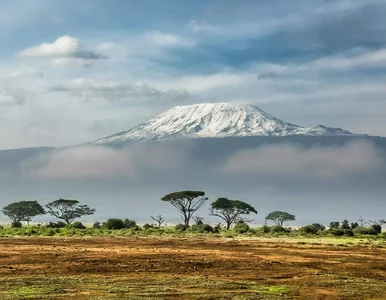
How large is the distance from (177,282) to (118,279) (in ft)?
8.10

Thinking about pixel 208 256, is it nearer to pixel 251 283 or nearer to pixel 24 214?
pixel 251 283

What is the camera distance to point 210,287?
22094mm

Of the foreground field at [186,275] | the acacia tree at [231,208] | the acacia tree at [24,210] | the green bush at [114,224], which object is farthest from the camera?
the acacia tree at [24,210]

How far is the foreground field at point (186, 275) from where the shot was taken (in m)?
21.0

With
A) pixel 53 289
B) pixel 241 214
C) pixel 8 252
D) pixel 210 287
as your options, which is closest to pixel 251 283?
pixel 210 287

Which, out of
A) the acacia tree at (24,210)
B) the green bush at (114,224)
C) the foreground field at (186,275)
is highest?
the acacia tree at (24,210)

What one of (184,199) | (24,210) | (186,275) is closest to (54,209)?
(24,210)

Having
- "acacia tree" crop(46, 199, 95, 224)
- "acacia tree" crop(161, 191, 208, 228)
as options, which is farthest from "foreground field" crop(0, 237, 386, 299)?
"acacia tree" crop(46, 199, 95, 224)

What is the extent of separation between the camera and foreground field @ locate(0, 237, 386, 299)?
21.0 metres

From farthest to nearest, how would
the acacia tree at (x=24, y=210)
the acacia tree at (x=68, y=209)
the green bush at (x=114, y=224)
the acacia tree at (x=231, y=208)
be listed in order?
the acacia tree at (x=24, y=210) < the acacia tree at (x=68, y=209) < the acacia tree at (x=231, y=208) < the green bush at (x=114, y=224)

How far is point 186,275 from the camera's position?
25594 millimetres

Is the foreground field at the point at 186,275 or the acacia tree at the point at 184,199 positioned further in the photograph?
the acacia tree at the point at 184,199

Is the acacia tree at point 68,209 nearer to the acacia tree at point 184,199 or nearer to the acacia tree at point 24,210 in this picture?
the acacia tree at point 24,210

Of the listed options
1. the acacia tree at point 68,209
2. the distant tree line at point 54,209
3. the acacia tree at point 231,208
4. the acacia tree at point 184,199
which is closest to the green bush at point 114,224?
the acacia tree at point 184,199
